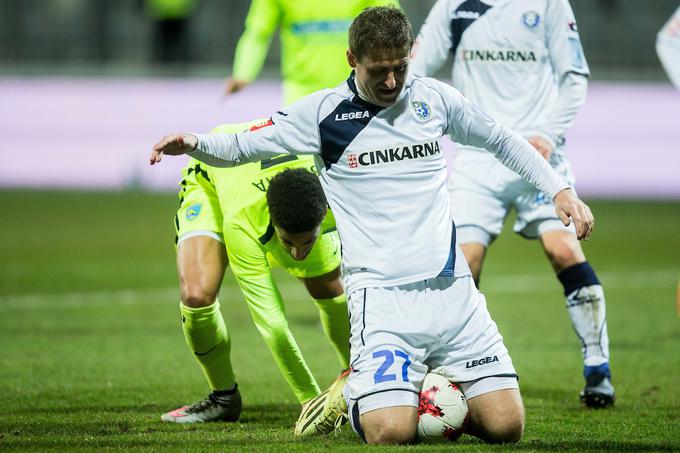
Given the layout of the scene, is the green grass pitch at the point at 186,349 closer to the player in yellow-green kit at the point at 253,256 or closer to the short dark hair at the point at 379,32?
the player in yellow-green kit at the point at 253,256

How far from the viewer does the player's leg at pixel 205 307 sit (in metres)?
5.75

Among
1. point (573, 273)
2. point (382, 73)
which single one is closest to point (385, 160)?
point (382, 73)

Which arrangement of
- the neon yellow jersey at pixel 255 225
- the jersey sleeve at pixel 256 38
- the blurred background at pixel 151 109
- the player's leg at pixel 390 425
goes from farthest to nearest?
1. the blurred background at pixel 151 109
2. the jersey sleeve at pixel 256 38
3. the neon yellow jersey at pixel 255 225
4. the player's leg at pixel 390 425

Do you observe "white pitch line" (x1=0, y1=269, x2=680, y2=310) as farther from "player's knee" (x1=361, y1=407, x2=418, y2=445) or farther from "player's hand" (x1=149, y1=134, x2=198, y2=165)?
"player's knee" (x1=361, y1=407, x2=418, y2=445)

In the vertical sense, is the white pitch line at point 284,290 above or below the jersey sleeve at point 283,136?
below

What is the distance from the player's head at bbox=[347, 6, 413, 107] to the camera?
4.70 meters

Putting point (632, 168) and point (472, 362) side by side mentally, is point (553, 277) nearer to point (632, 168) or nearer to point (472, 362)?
point (632, 168)

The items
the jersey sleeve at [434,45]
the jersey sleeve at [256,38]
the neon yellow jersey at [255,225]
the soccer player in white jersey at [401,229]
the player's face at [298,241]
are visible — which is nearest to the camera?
the soccer player in white jersey at [401,229]

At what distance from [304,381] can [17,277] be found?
23.5 ft

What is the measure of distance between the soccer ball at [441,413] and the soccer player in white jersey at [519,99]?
1.40 m

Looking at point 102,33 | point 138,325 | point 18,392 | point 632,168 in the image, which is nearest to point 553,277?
point 138,325

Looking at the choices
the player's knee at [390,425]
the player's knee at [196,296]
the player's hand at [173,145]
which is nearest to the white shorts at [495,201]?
the player's knee at [196,296]

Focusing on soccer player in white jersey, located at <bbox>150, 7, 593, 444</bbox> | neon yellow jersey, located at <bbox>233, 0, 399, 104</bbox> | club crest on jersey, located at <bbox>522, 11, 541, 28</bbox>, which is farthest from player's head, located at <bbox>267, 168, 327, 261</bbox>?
neon yellow jersey, located at <bbox>233, 0, 399, 104</bbox>

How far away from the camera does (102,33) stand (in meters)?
20.7
